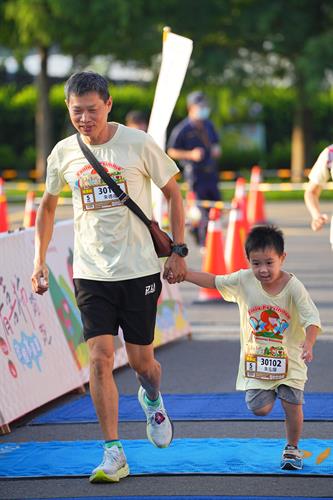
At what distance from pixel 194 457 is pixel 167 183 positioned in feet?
4.66

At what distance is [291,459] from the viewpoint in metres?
6.38

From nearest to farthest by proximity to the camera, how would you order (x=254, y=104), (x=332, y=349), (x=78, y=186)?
(x=78, y=186) → (x=332, y=349) → (x=254, y=104)

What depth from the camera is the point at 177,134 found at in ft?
55.5

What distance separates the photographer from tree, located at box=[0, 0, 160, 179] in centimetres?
3341

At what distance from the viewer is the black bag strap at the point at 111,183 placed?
A: 247 inches

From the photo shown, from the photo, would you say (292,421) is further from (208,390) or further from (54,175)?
(208,390)

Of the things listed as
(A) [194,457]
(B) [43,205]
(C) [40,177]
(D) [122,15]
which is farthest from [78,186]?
(C) [40,177]

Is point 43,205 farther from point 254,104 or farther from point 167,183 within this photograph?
point 254,104

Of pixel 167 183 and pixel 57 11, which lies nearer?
pixel 167 183

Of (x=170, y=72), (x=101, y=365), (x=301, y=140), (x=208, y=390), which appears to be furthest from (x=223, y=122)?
(x=101, y=365)

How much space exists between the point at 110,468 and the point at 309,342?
3.70 ft

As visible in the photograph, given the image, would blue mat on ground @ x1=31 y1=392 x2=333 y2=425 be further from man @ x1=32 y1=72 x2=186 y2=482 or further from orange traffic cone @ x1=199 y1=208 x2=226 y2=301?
orange traffic cone @ x1=199 y1=208 x2=226 y2=301

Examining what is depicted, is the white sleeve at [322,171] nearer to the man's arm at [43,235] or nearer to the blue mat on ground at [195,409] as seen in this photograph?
the blue mat on ground at [195,409]

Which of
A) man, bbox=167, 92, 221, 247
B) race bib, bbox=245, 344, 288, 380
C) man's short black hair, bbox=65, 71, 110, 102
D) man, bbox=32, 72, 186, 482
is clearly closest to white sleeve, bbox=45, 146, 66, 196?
man, bbox=32, 72, 186, 482
